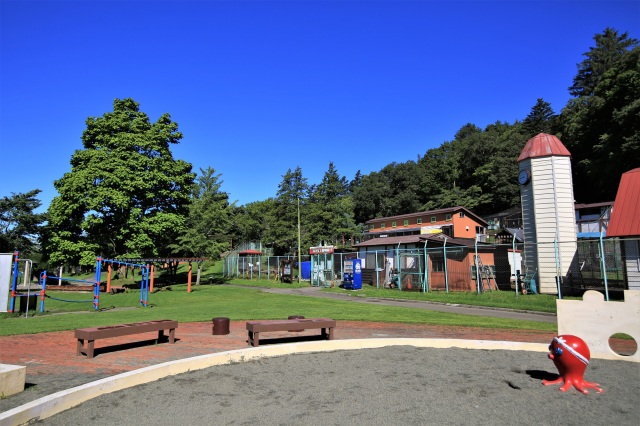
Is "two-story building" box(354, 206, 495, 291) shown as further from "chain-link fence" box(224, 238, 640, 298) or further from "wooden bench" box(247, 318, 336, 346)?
"wooden bench" box(247, 318, 336, 346)

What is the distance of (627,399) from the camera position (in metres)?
5.48

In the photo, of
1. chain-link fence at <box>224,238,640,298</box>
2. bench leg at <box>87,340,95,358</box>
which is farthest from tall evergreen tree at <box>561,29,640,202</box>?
bench leg at <box>87,340,95,358</box>

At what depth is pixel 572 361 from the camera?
581 centimetres

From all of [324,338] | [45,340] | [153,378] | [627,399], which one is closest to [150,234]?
[45,340]

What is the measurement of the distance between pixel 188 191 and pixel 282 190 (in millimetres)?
28227

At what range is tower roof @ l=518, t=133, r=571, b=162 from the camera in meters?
24.3

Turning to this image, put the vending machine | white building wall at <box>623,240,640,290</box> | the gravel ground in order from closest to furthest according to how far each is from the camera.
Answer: the gravel ground → white building wall at <box>623,240,640,290</box> → the vending machine

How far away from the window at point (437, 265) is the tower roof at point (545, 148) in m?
8.30

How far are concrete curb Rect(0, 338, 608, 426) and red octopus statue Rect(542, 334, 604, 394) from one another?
252 cm

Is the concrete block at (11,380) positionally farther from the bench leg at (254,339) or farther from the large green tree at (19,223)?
the large green tree at (19,223)

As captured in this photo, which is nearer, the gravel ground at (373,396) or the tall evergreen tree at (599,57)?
the gravel ground at (373,396)

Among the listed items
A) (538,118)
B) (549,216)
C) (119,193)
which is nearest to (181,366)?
(549,216)

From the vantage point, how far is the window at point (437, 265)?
26547mm

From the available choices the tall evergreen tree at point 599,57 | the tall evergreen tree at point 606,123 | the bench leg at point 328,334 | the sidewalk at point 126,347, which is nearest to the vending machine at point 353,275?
the sidewalk at point 126,347
